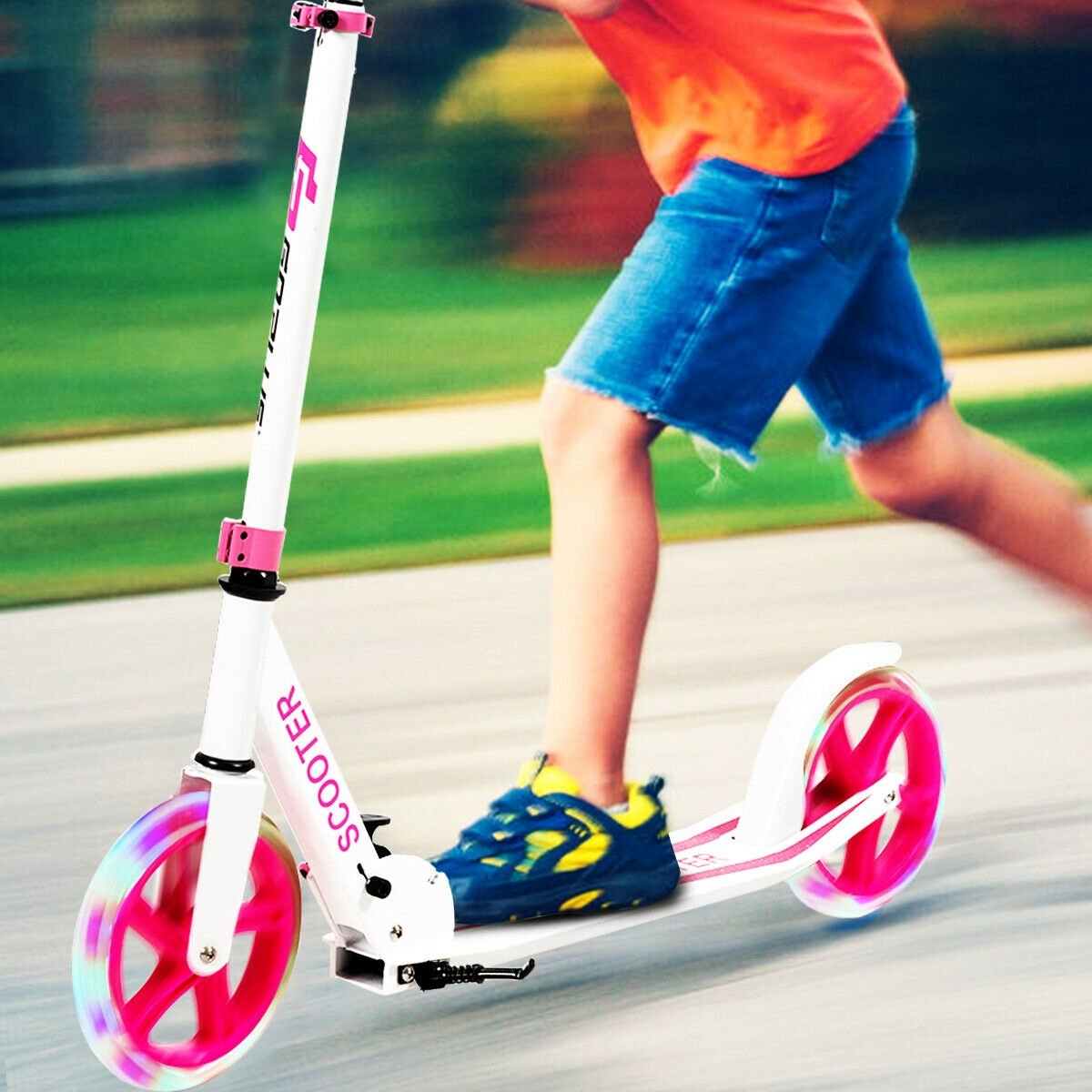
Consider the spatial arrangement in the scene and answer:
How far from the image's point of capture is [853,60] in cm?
322

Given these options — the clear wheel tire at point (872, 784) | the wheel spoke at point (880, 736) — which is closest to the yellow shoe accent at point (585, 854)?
the clear wheel tire at point (872, 784)

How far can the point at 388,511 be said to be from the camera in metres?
5.83

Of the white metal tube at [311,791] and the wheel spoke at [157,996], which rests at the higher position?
the white metal tube at [311,791]

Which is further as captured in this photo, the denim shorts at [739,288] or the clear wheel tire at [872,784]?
the clear wheel tire at [872,784]

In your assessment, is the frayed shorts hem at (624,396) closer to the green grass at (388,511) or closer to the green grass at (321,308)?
the green grass at (388,511)

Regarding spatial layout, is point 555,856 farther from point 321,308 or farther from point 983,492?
point 321,308

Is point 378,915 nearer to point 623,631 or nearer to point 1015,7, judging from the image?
point 623,631

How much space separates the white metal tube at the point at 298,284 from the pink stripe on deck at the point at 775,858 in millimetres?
856

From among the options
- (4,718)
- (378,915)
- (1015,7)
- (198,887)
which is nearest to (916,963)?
(378,915)

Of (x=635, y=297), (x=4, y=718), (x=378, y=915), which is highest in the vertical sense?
(x=635, y=297)

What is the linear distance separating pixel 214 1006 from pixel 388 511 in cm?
336

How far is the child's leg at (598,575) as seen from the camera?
2891mm

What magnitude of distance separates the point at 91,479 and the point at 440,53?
153 centimetres

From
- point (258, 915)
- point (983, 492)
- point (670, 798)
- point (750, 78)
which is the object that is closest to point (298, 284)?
point (258, 915)
